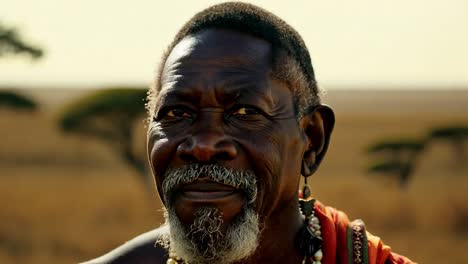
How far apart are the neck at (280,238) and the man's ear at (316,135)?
0.17 metres

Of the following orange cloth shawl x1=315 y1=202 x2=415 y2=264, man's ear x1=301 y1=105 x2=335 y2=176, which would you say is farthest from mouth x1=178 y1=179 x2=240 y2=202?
orange cloth shawl x1=315 y1=202 x2=415 y2=264

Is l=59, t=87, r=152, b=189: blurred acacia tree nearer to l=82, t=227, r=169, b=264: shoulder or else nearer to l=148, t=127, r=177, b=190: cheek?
l=82, t=227, r=169, b=264: shoulder

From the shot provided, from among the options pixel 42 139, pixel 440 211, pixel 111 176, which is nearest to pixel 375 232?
Answer: pixel 440 211

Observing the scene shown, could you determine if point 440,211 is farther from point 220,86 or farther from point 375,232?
point 220,86

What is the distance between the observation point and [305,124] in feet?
13.0

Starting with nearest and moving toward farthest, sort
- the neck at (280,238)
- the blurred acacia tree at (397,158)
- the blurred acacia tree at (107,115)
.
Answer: the neck at (280,238), the blurred acacia tree at (107,115), the blurred acacia tree at (397,158)

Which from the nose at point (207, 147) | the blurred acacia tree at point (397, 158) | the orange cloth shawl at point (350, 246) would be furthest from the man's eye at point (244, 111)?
the blurred acacia tree at point (397, 158)

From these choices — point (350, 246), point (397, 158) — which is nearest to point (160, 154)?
point (350, 246)

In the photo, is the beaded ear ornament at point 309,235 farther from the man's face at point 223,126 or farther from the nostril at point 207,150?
the nostril at point 207,150

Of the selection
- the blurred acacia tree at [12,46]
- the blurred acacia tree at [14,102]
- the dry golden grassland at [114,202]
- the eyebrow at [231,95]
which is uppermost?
the eyebrow at [231,95]

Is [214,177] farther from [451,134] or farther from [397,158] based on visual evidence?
[451,134]

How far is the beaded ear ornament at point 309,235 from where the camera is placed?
161 inches

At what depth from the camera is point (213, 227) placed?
3480 mm

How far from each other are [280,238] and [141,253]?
0.69 m
